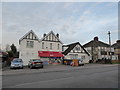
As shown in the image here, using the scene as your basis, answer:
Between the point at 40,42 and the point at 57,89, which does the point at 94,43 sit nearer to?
the point at 40,42

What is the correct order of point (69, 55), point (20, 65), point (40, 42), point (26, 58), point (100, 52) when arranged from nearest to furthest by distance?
point (20, 65) → point (26, 58) → point (40, 42) → point (69, 55) → point (100, 52)

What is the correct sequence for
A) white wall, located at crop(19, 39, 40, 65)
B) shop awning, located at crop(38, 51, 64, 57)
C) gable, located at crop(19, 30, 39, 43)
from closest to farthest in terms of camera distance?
white wall, located at crop(19, 39, 40, 65) → shop awning, located at crop(38, 51, 64, 57) → gable, located at crop(19, 30, 39, 43)

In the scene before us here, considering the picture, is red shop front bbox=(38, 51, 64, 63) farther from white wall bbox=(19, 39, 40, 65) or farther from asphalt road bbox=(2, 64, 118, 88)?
asphalt road bbox=(2, 64, 118, 88)

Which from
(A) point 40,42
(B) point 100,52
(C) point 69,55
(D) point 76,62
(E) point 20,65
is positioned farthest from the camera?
(B) point 100,52

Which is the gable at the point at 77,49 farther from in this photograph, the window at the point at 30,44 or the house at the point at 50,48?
the window at the point at 30,44

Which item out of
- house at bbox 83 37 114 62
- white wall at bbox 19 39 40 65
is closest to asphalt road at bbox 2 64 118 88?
white wall at bbox 19 39 40 65

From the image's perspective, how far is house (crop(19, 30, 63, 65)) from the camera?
28.1 meters

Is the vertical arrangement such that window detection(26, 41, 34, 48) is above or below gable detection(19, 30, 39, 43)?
below

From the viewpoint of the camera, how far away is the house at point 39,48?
28.1m

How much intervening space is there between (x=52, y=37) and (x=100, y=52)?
20153 mm

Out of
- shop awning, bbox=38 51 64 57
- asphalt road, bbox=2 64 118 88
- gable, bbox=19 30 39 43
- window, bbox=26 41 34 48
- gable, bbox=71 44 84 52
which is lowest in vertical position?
asphalt road, bbox=2 64 118 88

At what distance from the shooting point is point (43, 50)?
3030 centimetres

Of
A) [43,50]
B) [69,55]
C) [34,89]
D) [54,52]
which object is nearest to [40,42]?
[43,50]

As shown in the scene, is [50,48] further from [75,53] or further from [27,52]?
[75,53]
